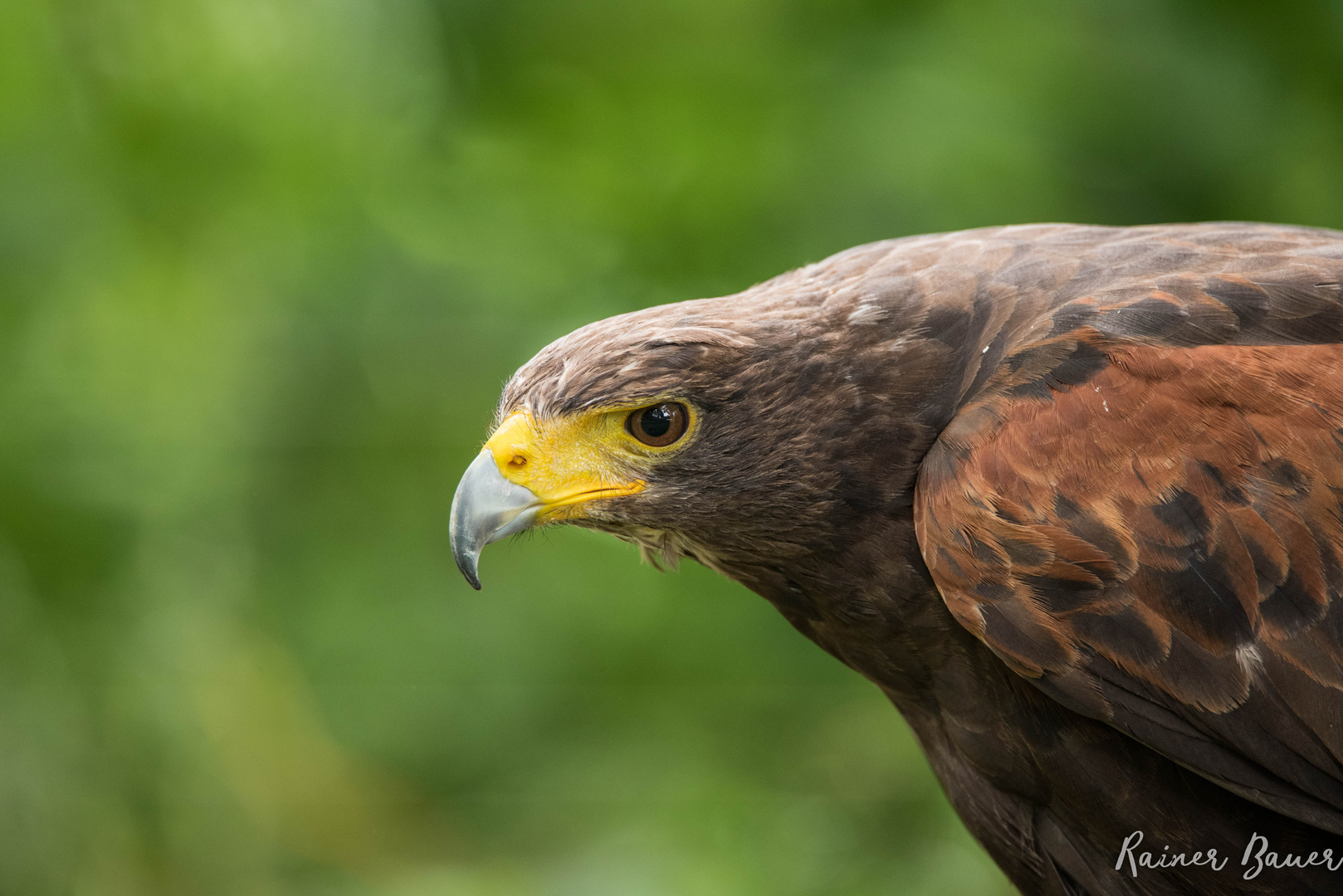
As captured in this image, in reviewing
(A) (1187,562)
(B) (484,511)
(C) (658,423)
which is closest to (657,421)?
(C) (658,423)

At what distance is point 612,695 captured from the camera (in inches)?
182

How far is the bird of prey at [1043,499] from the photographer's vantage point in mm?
2094

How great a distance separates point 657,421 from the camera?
2391 mm

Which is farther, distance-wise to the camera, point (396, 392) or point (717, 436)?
point (396, 392)

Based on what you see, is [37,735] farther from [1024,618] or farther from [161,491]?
[1024,618]

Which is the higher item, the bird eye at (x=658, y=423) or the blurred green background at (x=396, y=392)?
the bird eye at (x=658, y=423)

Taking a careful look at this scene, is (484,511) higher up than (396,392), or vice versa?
(484,511)

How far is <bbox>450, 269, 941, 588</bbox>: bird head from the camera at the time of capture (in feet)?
7.75

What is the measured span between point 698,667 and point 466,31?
97.9 inches
